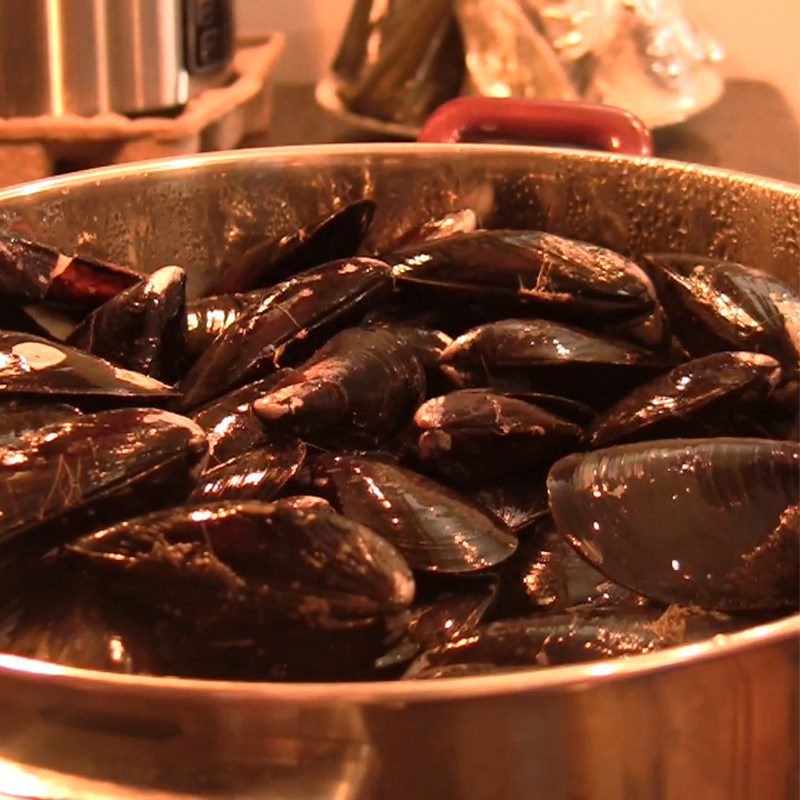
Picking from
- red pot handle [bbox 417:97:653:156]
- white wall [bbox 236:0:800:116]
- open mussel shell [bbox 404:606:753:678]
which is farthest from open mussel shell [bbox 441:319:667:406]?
white wall [bbox 236:0:800:116]

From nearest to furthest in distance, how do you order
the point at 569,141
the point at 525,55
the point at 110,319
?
the point at 110,319
the point at 569,141
the point at 525,55

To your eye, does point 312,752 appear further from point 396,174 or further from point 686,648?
point 396,174

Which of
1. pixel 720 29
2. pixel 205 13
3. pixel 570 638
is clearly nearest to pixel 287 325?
pixel 570 638

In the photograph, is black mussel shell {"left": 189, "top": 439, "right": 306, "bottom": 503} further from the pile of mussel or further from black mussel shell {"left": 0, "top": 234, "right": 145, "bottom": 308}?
black mussel shell {"left": 0, "top": 234, "right": 145, "bottom": 308}

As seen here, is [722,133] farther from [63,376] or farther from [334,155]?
[63,376]

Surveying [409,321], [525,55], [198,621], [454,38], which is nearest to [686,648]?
[198,621]

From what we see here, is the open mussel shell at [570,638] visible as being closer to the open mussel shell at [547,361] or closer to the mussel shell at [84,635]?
the mussel shell at [84,635]

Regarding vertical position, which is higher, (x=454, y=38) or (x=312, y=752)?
(x=312, y=752)
